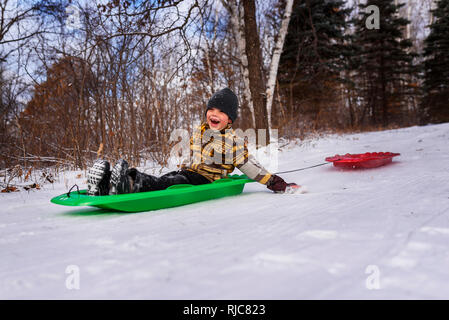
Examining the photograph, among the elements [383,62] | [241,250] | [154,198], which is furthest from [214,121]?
[383,62]

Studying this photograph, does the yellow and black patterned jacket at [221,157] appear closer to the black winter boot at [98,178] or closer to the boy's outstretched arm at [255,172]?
the boy's outstretched arm at [255,172]

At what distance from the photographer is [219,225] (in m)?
1.28

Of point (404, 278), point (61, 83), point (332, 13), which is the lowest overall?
point (404, 278)

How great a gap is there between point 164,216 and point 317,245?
86cm

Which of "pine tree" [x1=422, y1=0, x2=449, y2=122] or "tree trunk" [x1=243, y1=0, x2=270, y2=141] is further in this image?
"pine tree" [x1=422, y1=0, x2=449, y2=122]

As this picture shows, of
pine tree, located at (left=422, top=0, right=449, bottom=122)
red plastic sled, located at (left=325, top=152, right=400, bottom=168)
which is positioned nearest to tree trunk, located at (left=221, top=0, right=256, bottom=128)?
red plastic sled, located at (left=325, top=152, right=400, bottom=168)

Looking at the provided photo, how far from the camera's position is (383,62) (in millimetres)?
15258

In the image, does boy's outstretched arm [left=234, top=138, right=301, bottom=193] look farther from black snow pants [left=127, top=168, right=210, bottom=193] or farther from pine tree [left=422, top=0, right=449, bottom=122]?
pine tree [left=422, top=0, right=449, bottom=122]

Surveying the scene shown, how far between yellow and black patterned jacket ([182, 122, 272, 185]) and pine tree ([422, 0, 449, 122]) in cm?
1728

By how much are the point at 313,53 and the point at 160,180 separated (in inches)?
339

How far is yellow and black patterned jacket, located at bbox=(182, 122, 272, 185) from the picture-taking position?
2035 millimetres

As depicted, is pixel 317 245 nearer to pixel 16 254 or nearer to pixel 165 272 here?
pixel 165 272

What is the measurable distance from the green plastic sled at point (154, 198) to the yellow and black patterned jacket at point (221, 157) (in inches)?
4.2
